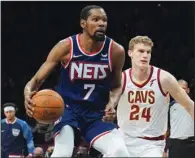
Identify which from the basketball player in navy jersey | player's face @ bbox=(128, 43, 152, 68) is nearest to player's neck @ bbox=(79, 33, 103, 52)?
the basketball player in navy jersey

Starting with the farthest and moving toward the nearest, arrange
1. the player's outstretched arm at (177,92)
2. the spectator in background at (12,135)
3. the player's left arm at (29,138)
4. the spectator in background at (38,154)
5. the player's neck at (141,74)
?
the spectator in background at (12,135)
the spectator in background at (38,154)
the player's left arm at (29,138)
the player's neck at (141,74)
the player's outstretched arm at (177,92)

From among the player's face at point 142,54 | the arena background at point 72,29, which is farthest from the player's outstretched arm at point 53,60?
the arena background at point 72,29

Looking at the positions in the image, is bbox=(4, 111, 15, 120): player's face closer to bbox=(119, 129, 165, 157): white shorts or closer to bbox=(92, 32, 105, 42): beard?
bbox=(119, 129, 165, 157): white shorts

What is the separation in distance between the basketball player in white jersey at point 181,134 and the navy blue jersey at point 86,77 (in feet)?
10.3

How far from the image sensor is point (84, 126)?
18.5 ft

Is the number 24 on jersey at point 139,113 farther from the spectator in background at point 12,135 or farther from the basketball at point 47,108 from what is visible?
the spectator in background at point 12,135

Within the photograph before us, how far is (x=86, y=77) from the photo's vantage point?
18.6ft

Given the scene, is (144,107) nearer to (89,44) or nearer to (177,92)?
(177,92)

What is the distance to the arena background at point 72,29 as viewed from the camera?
588 inches

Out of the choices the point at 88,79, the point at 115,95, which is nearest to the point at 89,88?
the point at 88,79

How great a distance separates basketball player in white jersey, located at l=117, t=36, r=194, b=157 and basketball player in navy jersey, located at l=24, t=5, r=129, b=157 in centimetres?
29

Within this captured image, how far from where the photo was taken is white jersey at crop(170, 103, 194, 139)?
8625mm

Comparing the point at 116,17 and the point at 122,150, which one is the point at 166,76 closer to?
the point at 122,150

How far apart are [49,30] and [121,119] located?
9738mm
